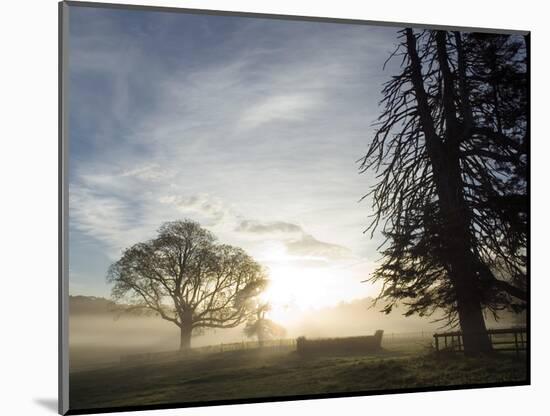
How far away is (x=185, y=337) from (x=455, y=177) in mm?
2973

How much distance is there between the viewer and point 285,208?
26.8 feet

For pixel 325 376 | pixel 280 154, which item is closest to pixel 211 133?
pixel 280 154

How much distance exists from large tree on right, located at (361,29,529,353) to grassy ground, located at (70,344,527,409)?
320 millimetres

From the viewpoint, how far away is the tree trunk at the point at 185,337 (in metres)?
7.89

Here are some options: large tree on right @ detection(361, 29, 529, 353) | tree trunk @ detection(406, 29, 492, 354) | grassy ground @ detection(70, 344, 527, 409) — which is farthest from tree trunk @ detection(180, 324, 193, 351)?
tree trunk @ detection(406, 29, 492, 354)

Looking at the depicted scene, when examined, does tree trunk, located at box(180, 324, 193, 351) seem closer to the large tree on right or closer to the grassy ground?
the grassy ground

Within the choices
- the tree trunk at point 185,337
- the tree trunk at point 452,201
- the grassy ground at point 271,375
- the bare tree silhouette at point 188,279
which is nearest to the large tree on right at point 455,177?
the tree trunk at point 452,201

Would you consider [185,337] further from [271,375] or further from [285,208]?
[285,208]

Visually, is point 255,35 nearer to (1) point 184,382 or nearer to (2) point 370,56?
(2) point 370,56

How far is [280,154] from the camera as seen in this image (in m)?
8.23

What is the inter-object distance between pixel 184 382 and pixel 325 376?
1.27 metres

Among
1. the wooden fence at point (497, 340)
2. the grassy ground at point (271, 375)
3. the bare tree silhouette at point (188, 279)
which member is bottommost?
the grassy ground at point (271, 375)

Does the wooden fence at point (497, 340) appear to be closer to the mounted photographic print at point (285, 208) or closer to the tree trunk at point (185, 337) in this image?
the mounted photographic print at point (285, 208)

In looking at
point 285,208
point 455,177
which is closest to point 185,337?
point 285,208
